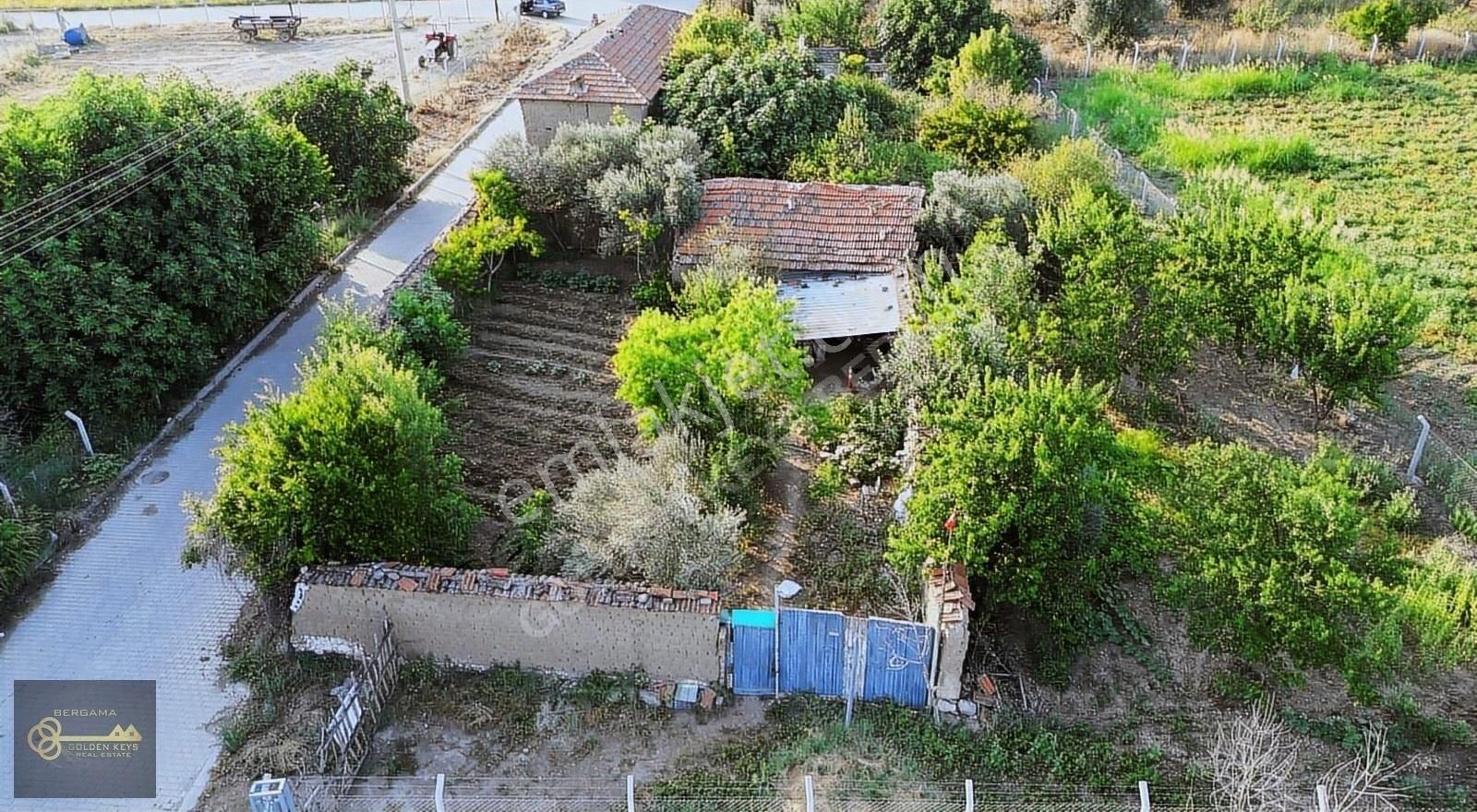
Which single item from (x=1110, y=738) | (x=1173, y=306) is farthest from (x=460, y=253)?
(x=1110, y=738)

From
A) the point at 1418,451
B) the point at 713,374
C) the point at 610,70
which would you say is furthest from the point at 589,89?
the point at 1418,451

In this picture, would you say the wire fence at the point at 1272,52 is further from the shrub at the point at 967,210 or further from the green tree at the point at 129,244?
the green tree at the point at 129,244

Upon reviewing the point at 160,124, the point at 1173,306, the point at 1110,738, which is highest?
the point at 160,124

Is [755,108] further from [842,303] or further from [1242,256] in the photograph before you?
[1242,256]

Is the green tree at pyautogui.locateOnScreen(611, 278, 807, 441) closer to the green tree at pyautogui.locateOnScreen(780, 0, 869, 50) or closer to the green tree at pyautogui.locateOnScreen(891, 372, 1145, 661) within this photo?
the green tree at pyautogui.locateOnScreen(891, 372, 1145, 661)

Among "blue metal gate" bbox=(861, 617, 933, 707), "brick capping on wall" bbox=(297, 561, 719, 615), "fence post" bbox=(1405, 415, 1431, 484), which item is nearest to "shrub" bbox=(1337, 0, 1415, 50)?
"fence post" bbox=(1405, 415, 1431, 484)

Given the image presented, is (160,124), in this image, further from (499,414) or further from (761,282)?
(761,282)
